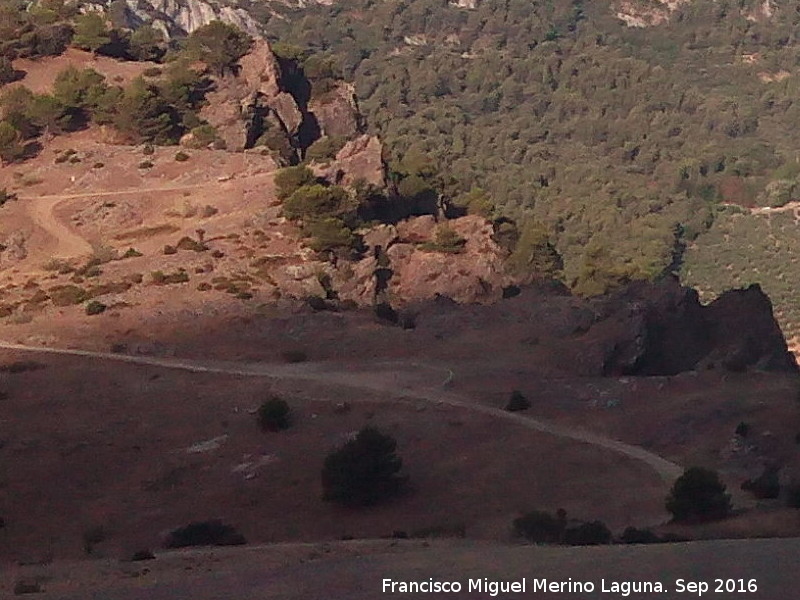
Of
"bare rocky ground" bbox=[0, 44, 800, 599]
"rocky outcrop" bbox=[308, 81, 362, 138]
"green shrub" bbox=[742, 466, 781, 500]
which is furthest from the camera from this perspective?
"rocky outcrop" bbox=[308, 81, 362, 138]

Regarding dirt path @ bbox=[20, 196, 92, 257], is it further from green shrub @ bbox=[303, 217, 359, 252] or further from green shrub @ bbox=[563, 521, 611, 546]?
green shrub @ bbox=[563, 521, 611, 546]

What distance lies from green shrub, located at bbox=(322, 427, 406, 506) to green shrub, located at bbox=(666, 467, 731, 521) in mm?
7823

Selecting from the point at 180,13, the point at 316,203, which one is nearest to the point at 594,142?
the point at 180,13

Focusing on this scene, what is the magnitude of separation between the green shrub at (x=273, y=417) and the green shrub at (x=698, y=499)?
43.8 ft

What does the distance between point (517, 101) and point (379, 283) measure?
141 m

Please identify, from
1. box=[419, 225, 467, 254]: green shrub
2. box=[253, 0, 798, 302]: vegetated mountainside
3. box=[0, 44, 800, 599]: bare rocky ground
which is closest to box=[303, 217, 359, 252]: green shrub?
box=[0, 44, 800, 599]: bare rocky ground

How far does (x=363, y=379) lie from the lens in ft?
131

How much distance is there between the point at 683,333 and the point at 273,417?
18146 millimetres

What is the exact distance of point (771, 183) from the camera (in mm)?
145375

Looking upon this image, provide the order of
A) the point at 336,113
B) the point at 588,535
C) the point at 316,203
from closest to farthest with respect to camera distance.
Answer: the point at 588,535 → the point at 316,203 → the point at 336,113

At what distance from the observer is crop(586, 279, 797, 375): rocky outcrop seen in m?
42.1

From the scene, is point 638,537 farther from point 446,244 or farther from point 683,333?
point 446,244

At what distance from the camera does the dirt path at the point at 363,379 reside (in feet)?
108

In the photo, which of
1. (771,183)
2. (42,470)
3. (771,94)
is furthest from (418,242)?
(771,94)
